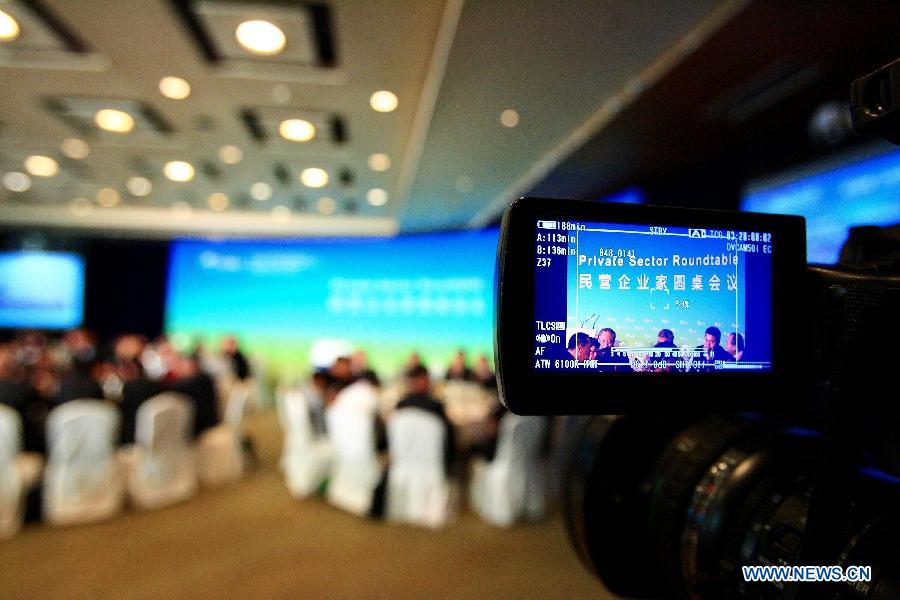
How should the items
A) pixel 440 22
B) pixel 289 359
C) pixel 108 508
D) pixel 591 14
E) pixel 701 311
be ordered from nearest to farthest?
1. pixel 701 311
2. pixel 591 14
3. pixel 440 22
4. pixel 108 508
5. pixel 289 359

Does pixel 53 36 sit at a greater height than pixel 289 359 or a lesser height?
greater

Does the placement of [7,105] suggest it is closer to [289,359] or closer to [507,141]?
[507,141]

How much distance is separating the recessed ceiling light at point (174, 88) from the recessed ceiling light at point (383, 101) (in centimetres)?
122

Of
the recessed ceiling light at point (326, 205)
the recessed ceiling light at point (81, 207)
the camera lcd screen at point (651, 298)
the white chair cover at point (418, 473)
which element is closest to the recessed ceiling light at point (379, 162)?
the recessed ceiling light at point (326, 205)

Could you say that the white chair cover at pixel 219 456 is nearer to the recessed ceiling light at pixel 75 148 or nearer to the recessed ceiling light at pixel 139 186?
the recessed ceiling light at pixel 75 148

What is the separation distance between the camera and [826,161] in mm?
3092

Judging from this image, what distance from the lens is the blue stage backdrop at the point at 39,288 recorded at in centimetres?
882

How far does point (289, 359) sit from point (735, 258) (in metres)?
8.41

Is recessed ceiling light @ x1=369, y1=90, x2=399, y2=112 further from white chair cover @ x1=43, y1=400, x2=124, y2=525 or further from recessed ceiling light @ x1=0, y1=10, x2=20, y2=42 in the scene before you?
white chair cover @ x1=43, y1=400, x2=124, y2=525

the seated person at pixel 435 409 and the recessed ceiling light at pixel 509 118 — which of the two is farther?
the seated person at pixel 435 409

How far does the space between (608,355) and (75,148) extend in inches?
228

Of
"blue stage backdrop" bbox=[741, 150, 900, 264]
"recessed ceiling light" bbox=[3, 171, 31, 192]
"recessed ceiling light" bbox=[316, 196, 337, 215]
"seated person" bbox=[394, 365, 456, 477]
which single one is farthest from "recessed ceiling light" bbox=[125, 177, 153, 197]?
"blue stage backdrop" bbox=[741, 150, 900, 264]

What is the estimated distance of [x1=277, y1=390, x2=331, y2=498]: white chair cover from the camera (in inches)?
158

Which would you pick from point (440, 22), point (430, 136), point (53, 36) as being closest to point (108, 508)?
point (53, 36)
